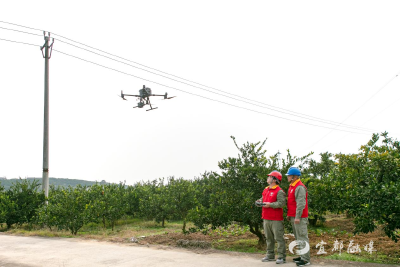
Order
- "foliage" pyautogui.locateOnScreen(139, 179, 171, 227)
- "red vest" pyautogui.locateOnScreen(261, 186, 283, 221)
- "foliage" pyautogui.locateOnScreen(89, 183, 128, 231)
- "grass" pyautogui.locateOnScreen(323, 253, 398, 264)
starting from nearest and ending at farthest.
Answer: "grass" pyautogui.locateOnScreen(323, 253, 398, 264), "red vest" pyautogui.locateOnScreen(261, 186, 283, 221), "foliage" pyautogui.locateOnScreen(89, 183, 128, 231), "foliage" pyautogui.locateOnScreen(139, 179, 171, 227)

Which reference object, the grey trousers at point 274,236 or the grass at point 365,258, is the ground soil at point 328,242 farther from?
the grey trousers at point 274,236

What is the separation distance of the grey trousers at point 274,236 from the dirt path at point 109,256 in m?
0.27

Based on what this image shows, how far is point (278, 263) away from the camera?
6.16 metres

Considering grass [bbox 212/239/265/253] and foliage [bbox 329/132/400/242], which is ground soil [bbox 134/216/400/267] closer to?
grass [bbox 212/239/265/253]

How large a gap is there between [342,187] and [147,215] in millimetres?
12808

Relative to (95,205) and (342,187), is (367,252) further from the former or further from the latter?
(95,205)

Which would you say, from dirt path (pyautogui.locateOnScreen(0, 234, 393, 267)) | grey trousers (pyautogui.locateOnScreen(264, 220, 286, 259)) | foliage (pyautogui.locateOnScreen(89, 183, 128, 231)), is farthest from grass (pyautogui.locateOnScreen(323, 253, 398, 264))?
foliage (pyautogui.locateOnScreen(89, 183, 128, 231))

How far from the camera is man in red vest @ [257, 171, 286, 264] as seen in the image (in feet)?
20.9

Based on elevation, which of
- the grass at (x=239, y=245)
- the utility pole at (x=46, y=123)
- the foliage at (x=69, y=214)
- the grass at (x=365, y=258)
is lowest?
the grass at (x=239, y=245)

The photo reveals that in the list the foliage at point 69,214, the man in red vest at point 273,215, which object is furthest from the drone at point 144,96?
the man in red vest at point 273,215

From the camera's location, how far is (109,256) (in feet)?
24.4

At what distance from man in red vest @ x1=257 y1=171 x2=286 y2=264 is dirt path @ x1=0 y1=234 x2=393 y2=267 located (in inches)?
12.1

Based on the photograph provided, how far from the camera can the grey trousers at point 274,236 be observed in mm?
6328

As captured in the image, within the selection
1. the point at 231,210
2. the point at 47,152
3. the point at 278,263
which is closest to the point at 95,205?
the point at 47,152
